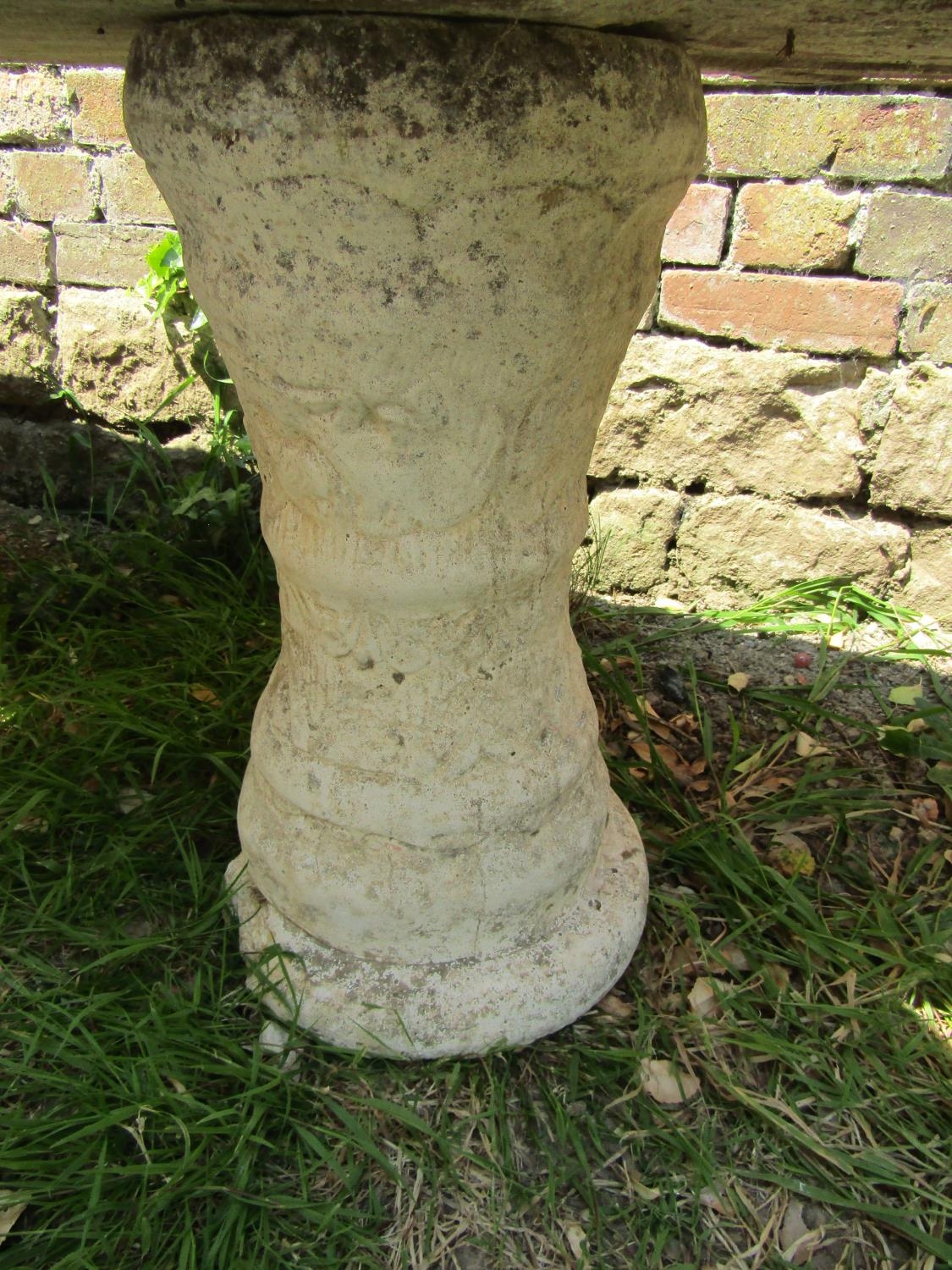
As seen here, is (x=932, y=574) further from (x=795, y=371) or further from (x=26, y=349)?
(x=26, y=349)

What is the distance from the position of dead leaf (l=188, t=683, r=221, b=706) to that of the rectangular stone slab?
3.42 ft

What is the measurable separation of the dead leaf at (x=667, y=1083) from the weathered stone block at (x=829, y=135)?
1688 millimetres

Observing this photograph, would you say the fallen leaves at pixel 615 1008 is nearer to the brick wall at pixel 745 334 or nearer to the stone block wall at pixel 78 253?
the brick wall at pixel 745 334

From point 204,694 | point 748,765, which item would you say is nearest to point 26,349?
point 204,694

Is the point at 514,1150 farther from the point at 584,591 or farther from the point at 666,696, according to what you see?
the point at 584,591

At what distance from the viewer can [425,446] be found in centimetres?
106

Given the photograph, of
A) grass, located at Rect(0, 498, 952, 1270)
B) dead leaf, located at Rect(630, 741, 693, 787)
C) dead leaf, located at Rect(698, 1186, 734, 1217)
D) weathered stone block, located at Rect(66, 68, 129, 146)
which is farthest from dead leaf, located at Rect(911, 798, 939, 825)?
weathered stone block, located at Rect(66, 68, 129, 146)

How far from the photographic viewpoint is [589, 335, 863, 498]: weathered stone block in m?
2.18

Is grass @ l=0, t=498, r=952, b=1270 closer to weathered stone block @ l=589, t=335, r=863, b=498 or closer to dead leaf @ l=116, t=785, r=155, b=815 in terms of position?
dead leaf @ l=116, t=785, r=155, b=815

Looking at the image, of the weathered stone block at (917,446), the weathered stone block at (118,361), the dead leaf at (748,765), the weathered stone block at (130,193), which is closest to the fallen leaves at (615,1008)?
the dead leaf at (748,765)

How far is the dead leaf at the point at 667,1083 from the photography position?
1.31 meters

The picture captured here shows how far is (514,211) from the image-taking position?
939mm

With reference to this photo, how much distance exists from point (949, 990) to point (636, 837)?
1.60 ft

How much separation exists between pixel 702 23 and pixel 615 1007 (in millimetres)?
1206
